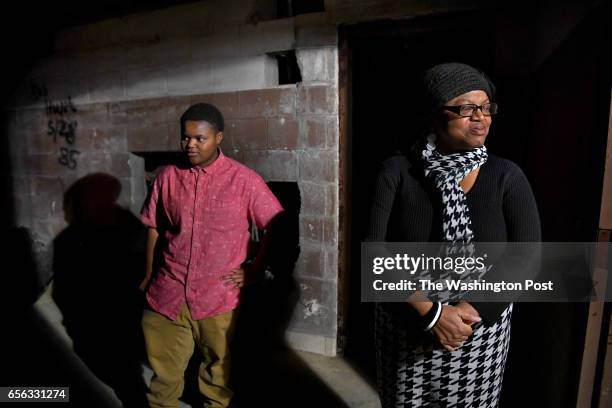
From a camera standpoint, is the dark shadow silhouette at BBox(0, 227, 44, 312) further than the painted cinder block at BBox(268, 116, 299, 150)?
Yes

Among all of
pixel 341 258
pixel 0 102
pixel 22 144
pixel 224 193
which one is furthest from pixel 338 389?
pixel 0 102

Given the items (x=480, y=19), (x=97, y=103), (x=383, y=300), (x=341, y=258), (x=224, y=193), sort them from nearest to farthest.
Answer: (x=383, y=300), (x=224, y=193), (x=480, y=19), (x=341, y=258), (x=97, y=103)

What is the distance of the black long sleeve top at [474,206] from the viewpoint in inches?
54.9

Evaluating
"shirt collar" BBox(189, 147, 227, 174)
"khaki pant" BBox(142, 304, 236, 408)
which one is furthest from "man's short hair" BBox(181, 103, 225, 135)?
"khaki pant" BBox(142, 304, 236, 408)

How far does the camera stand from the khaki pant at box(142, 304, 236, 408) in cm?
218

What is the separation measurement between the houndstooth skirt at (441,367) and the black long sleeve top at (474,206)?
0.16 meters

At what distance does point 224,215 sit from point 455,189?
1275mm

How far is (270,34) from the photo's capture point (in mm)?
2885

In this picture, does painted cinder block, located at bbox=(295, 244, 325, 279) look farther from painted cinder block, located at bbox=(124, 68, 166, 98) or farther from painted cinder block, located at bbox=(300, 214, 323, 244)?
painted cinder block, located at bbox=(124, 68, 166, 98)

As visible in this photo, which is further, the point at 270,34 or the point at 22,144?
the point at 22,144

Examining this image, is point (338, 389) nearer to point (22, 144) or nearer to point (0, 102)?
point (22, 144)

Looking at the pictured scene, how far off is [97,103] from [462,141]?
11.8 feet

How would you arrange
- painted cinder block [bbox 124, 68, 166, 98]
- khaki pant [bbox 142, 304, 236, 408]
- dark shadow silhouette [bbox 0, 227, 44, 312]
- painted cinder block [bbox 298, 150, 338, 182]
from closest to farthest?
khaki pant [bbox 142, 304, 236, 408], painted cinder block [bbox 298, 150, 338, 182], painted cinder block [bbox 124, 68, 166, 98], dark shadow silhouette [bbox 0, 227, 44, 312]

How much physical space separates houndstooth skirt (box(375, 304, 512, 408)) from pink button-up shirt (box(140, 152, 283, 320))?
3.17ft
